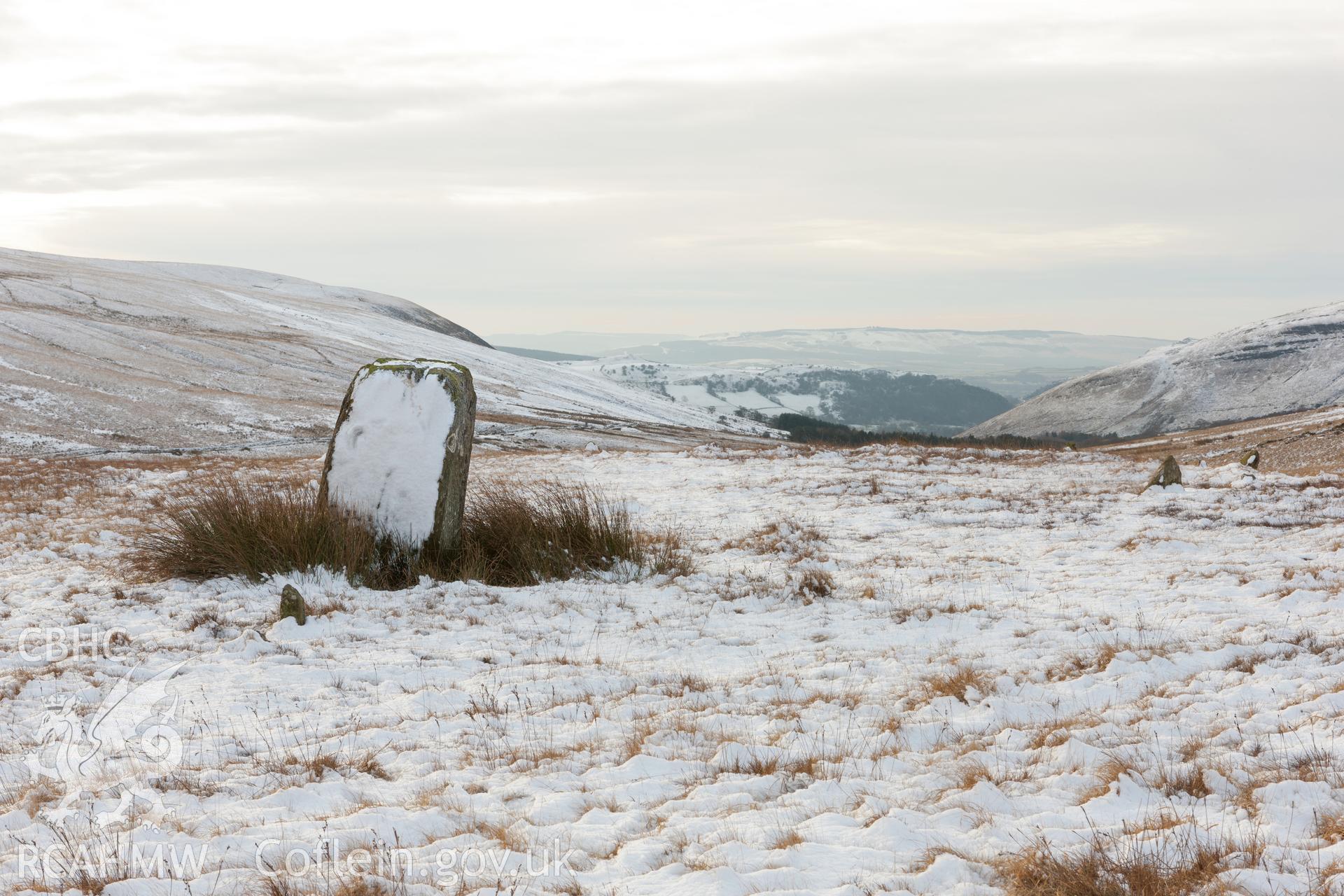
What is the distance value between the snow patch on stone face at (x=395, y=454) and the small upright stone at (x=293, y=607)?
78.5 inches

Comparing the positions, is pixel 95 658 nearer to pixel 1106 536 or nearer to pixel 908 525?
pixel 908 525

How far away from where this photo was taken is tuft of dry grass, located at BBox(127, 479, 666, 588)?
8.82 meters

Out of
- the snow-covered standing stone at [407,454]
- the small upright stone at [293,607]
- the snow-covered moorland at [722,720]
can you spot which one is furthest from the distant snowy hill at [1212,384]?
the small upright stone at [293,607]

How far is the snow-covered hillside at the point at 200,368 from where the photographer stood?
36.9m

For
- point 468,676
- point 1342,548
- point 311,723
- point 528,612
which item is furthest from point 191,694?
point 1342,548

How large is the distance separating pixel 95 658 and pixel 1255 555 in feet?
37.6

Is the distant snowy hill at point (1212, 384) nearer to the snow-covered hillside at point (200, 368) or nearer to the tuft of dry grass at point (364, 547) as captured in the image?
the snow-covered hillside at point (200, 368)

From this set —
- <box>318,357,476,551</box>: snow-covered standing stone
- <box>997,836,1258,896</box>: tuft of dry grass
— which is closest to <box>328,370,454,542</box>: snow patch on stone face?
<box>318,357,476,551</box>: snow-covered standing stone

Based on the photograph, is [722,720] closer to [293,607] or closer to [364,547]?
[293,607]

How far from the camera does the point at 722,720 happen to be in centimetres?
518

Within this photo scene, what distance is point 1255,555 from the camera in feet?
30.5

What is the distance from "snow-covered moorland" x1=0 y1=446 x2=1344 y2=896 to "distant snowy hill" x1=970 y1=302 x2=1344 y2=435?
11582 centimetres

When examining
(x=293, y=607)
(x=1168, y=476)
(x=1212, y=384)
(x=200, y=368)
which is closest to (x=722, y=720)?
(x=293, y=607)

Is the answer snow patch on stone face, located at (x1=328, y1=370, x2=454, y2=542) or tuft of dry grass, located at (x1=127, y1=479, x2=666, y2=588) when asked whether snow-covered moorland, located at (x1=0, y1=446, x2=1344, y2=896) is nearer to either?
tuft of dry grass, located at (x1=127, y1=479, x2=666, y2=588)
